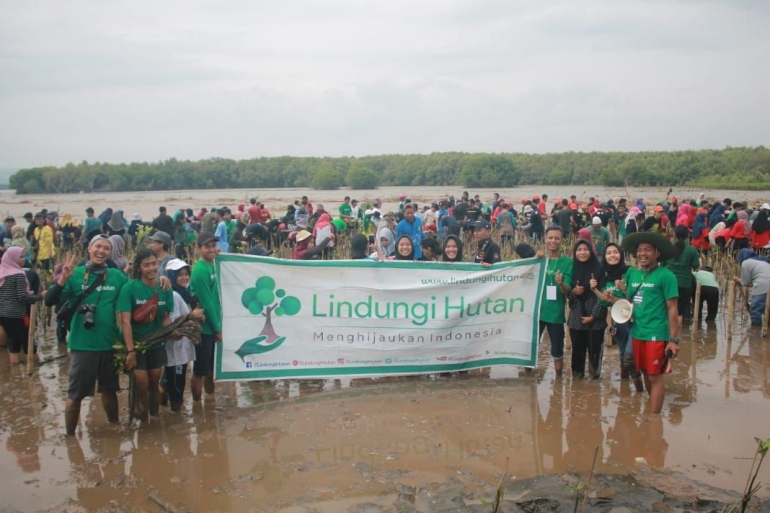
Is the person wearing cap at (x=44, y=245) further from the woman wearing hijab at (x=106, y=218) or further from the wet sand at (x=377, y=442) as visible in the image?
the wet sand at (x=377, y=442)

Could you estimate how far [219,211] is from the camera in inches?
639

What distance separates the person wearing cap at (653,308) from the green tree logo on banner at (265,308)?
3.31 m

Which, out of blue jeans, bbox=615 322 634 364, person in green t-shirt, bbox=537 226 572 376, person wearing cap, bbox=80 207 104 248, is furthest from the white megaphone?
person wearing cap, bbox=80 207 104 248

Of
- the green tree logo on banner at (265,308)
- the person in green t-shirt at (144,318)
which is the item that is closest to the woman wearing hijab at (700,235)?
the green tree logo on banner at (265,308)

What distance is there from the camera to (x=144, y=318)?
5508 millimetres

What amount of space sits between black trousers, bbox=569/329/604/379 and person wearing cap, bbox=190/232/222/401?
11.7ft

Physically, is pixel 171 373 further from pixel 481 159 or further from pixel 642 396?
pixel 481 159

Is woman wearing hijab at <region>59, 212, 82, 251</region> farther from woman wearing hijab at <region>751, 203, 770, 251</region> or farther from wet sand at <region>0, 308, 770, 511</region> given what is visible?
woman wearing hijab at <region>751, 203, 770, 251</region>

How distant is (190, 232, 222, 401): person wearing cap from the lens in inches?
241

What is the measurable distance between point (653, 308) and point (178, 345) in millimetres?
4229

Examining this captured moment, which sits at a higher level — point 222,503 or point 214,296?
point 214,296

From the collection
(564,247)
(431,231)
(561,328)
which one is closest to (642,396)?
(561,328)

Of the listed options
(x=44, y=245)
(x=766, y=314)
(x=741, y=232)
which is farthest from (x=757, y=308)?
(x=44, y=245)

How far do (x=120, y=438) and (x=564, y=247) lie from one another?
36.9ft
